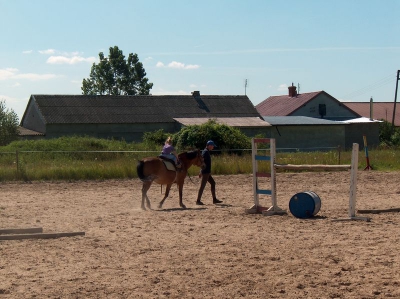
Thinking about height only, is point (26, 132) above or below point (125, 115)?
below

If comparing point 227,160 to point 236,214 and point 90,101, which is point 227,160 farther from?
point 90,101

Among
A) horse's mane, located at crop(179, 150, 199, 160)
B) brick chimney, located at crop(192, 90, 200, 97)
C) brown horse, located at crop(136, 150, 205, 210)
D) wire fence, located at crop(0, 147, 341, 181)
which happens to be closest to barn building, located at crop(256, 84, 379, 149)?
brick chimney, located at crop(192, 90, 200, 97)

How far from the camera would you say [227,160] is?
2742cm

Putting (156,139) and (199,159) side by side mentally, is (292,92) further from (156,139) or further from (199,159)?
(199,159)

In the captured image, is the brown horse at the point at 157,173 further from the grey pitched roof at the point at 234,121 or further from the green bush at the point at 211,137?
the grey pitched roof at the point at 234,121

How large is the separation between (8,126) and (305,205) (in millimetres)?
39098

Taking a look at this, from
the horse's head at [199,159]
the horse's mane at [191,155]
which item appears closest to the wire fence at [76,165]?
the horse's head at [199,159]

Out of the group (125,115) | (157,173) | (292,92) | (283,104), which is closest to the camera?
(157,173)

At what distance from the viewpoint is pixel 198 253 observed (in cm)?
966

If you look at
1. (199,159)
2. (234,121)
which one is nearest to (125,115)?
(234,121)

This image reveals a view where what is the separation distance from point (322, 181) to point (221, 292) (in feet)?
51.6

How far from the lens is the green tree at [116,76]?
8344cm

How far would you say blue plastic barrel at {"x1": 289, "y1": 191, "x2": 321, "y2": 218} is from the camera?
13.3 m

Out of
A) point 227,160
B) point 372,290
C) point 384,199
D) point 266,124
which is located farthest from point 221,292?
point 266,124
